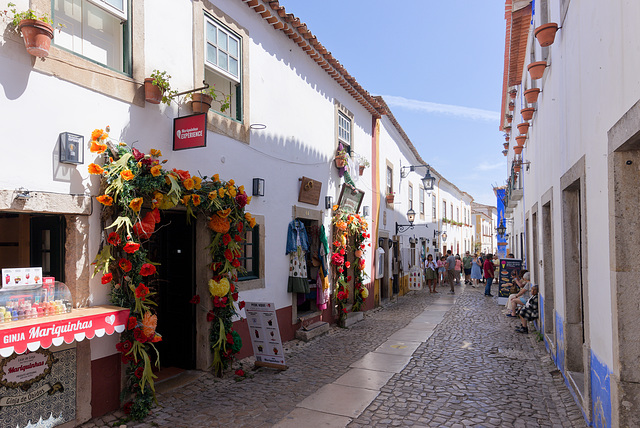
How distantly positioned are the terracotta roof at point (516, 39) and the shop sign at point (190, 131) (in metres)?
7.78

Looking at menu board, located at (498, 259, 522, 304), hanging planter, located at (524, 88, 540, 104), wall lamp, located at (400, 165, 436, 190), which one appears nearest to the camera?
hanging planter, located at (524, 88, 540, 104)

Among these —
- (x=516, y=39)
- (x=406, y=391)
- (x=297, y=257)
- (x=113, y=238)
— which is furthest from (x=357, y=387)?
(x=516, y=39)

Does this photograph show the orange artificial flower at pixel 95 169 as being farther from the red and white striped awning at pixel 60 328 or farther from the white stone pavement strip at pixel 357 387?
the white stone pavement strip at pixel 357 387

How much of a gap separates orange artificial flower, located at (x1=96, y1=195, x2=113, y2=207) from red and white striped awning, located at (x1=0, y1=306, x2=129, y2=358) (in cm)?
105

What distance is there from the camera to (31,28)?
12.1ft

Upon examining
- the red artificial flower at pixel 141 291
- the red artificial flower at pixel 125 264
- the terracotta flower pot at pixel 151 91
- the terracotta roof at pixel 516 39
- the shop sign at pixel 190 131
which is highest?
the terracotta roof at pixel 516 39

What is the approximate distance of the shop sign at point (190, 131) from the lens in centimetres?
513

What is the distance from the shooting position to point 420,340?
27.9 ft

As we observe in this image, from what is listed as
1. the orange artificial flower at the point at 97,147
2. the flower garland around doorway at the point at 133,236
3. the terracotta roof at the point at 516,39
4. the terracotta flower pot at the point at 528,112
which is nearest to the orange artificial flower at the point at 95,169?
the flower garland around doorway at the point at 133,236

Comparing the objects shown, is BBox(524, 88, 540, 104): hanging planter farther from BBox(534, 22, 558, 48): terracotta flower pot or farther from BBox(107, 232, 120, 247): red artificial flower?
BBox(107, 232, 120, 247): red artificial flower

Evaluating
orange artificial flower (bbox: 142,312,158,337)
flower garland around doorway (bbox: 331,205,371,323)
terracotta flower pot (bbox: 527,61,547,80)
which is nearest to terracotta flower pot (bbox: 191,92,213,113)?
orange artificial flower (bbox: 142,312,158,337)

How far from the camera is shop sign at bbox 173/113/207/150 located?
5.13 metres

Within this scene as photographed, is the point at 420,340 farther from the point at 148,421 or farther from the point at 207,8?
the point at 207,8

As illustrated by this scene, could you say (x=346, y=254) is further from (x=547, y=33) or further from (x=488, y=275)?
(x=488, y=275)
